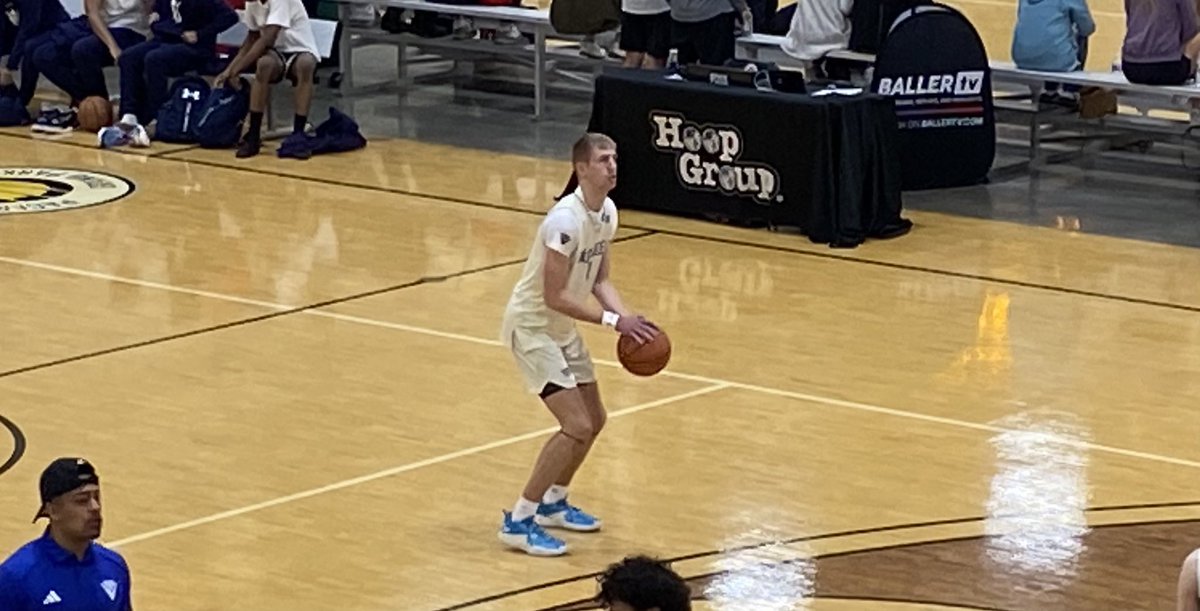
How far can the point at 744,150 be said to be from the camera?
47.2 ft

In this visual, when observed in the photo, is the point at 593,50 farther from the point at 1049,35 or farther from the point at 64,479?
the point at 64,479

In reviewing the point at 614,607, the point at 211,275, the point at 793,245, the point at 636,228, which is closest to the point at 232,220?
the point at 211,275

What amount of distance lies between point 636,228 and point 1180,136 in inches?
181

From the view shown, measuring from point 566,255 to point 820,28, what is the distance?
26.5 feet

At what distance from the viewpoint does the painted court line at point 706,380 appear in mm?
9992

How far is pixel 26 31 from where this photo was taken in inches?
726

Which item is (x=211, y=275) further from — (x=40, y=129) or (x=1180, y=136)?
(x=1180, y=136)

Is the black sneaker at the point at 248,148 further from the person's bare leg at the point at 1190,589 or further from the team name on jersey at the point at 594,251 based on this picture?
the person's bare leg at the point at 1190,589

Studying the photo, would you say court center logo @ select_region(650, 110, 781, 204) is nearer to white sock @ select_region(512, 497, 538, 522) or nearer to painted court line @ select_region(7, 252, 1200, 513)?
painted court line @ select_region(7, 252, 1200, 513)

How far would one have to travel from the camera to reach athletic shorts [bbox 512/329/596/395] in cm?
852

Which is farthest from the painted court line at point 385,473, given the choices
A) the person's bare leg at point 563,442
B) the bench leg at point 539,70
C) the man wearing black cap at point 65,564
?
the bench leg at point 539,70

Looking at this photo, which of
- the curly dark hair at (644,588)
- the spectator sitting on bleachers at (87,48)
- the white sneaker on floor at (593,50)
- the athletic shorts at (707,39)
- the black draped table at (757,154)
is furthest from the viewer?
the white sneaker on floor at (593,50)

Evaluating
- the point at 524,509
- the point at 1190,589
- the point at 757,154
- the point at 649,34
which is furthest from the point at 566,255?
the point at 649,34

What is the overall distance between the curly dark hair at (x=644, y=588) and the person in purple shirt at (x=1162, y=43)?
11070mm
